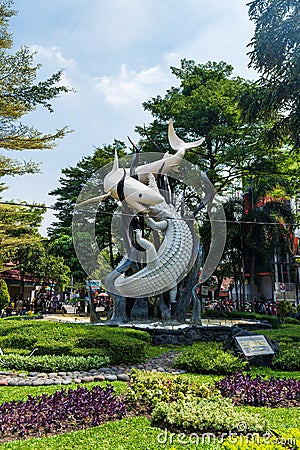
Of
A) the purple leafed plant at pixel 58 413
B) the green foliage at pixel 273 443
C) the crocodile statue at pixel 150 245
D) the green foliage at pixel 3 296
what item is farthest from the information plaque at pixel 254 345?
the green foliage at pixel 3 296

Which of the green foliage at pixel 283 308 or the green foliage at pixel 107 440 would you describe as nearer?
the green foliage at pixel 107 440

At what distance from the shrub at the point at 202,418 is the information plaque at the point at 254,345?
3163mm

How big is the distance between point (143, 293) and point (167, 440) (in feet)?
29.9

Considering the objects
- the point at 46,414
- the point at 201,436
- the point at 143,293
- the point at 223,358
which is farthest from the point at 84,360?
the point at 143,293

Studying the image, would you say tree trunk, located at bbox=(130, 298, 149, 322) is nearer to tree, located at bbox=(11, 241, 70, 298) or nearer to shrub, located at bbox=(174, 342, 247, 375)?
shrub, located at bbox=(174, 342, 247, 375)

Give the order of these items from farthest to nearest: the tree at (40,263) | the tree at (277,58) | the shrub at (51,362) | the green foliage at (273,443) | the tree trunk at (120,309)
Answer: the tree at (40,263), the tree trunk at (120,309), the tree at (277,58), the shrub at (51,362), the green foliage at (273,443)

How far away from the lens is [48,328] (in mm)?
8898

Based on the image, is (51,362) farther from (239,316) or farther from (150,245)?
(239,316)

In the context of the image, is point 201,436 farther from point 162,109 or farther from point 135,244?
point 162,109

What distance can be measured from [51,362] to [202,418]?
3.67 m

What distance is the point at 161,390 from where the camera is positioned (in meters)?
5.08

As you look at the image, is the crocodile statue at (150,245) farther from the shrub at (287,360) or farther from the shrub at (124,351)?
the shrub at (287,360)

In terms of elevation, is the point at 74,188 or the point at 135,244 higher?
the point at 74,188

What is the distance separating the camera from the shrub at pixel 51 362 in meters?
6.86
